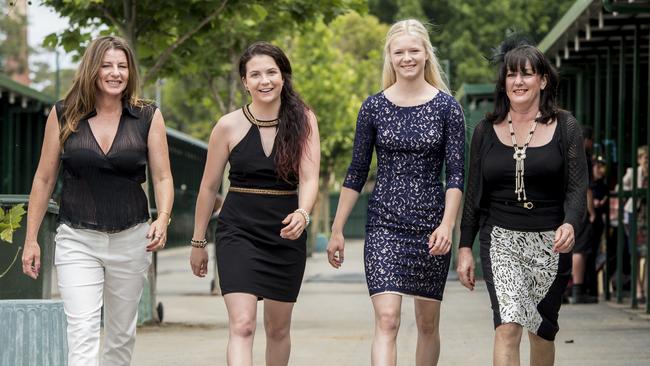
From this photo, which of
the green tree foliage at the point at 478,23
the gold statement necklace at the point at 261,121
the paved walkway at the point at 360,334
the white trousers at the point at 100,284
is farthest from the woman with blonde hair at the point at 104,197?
the green tree foliage at the point at 478,23

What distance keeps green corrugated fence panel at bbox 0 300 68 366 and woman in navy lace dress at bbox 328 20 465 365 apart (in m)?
1.51

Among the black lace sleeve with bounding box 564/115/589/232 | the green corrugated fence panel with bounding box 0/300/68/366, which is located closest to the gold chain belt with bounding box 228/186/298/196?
the green corrugated fence panel with bounding box 0/300/68/366

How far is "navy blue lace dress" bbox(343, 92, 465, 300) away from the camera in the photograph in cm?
709

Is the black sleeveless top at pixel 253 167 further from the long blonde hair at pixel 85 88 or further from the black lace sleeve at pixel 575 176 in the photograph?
the black lace sleeve at pixel 575 176

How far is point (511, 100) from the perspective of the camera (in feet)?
23.2

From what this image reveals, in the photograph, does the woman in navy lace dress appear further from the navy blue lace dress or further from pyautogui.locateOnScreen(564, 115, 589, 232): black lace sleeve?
pyautogui.locateOnScreen(564, 115, 589, 232): black lace sleeve

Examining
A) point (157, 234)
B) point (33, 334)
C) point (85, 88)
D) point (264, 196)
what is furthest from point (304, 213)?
point (33, 334)

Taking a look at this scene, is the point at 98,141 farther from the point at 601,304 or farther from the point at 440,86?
the point at 601,304

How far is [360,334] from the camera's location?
13.1 metres

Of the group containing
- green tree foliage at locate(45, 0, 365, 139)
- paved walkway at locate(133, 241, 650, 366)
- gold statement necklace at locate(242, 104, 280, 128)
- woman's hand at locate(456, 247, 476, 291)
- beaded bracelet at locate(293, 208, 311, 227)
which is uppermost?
green tree foliage at locate(45, 0, 365, 139)

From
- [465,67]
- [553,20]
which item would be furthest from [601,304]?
[553,20]

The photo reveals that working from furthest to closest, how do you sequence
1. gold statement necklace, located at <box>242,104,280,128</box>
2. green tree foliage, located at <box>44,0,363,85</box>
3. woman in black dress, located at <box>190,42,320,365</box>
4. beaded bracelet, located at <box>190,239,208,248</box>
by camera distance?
green tree foliage, located at <box>44,0,363,85</box> → beaded bracelet, located at <box>190,239,208,248</box> → gold statement necklace, located at <box>242,104,280,128</box> → woman in black dress, located at <box>190,42,320,365</box>

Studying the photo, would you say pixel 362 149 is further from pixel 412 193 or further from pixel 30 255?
Answer: pixel 30 255

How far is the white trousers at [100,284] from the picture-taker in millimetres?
6617
